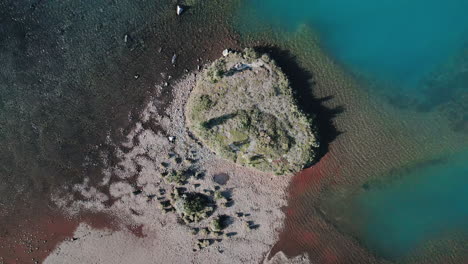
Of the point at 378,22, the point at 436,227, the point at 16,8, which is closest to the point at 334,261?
the point at 436,227

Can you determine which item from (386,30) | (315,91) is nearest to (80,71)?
(315,91)

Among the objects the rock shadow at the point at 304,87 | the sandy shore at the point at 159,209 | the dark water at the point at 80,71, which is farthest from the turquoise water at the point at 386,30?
the sandy shore at the point at 159,209

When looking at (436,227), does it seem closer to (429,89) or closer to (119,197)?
(429,89)

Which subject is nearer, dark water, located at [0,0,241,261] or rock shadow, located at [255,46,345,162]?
rock shadow, located at [255,46,345,162]

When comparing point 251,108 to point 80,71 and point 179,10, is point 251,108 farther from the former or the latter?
point 80,71

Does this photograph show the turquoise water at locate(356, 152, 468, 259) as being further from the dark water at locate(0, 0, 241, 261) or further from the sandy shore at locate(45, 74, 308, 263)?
the dark water at locate(0, 0, 241, 261)

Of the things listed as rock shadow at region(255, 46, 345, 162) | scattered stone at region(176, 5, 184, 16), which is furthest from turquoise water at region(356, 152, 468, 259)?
scattered stone at region(176, 5, 184, 16)
